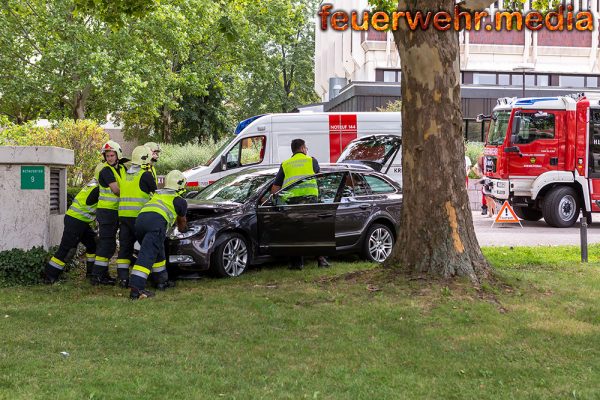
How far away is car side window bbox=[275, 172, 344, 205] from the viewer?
33.0 ft

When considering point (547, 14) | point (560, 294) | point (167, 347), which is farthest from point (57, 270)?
point (547, 14)

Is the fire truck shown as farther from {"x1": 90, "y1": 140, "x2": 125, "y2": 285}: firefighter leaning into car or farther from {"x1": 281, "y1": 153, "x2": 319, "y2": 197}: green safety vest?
{"x1": 90, "y1": 140, "x2": 125, "y2": 285}: firefighter leaning into car

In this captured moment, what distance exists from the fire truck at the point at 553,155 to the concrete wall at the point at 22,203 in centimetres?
1136

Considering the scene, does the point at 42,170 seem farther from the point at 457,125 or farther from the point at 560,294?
the point at 560,294

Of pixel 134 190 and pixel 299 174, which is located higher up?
pixel 299 174

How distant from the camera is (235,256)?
9789 millimetres

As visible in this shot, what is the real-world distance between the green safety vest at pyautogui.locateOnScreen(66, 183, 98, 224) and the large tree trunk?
3.93 meters

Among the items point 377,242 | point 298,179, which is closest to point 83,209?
point 298,179

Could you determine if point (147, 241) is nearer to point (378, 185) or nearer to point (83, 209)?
point (83, 209)

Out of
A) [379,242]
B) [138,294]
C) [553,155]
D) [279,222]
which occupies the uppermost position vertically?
[553,155]

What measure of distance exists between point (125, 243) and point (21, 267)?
53.9 inches

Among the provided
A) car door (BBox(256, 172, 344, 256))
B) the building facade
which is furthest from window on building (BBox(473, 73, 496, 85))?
car door (BBox(256, 172, 344, 256))

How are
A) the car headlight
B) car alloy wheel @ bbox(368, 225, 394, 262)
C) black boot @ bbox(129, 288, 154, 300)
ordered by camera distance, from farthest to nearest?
car alloy wheel @ bbox(368, 225, 394, 262), the car headlight, black boot @ bbox(129, 288, 154, 300)

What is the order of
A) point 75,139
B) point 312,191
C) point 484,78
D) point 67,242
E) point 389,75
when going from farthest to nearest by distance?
point 484,78 < point 389,75 < point 75,139 < point 312,191 < point 67,242
